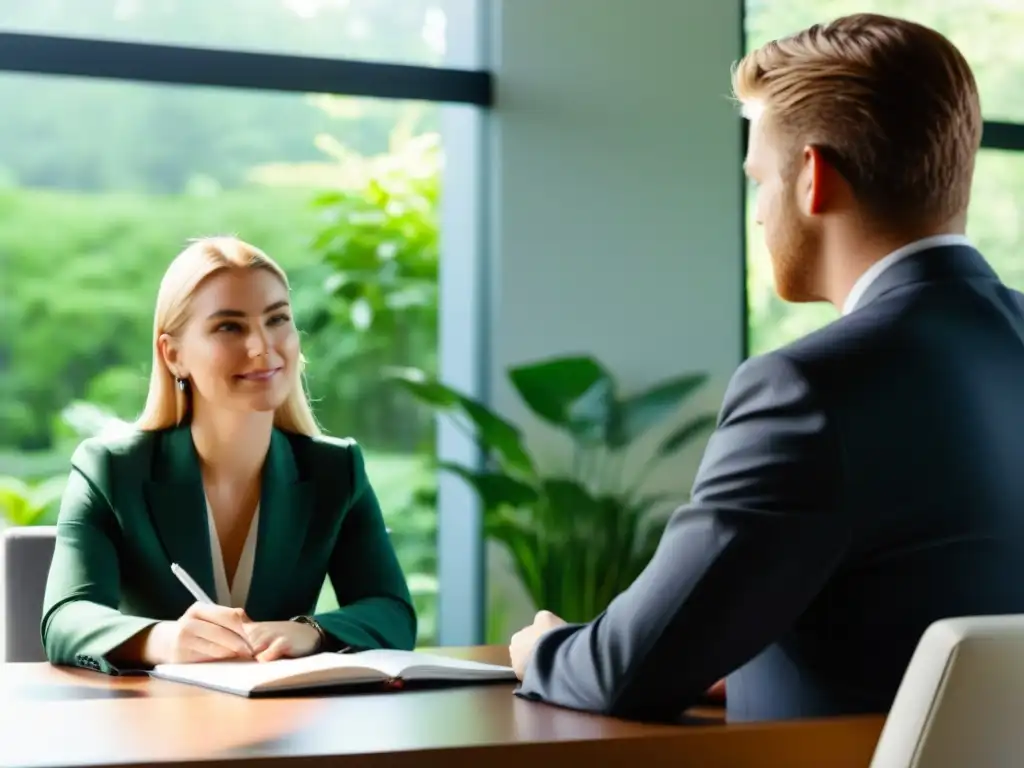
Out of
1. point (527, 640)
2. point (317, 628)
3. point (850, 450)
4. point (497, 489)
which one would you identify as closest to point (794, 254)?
point (850, 450)

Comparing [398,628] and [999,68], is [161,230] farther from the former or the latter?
[999,68]

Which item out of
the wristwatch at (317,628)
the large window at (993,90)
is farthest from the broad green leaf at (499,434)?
the wristwatch at (317,628)

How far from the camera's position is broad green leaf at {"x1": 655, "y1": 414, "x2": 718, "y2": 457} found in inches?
215

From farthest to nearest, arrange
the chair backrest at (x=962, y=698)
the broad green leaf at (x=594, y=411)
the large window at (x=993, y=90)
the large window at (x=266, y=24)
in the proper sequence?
the large window at (x=993, y=90) → the broad green leaf at (x=594, y=411) → the large window at (x=266, y=24) → the chair backrest at (x=962, y=698)

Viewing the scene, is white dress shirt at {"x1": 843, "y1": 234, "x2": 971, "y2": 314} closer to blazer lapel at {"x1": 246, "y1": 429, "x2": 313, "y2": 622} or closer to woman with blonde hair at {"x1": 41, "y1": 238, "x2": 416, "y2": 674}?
woman with blonde hair at {"x1": 41, "y1": 238, "x2": 416, "y2": 674}

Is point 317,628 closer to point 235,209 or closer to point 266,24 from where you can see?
point 235,209

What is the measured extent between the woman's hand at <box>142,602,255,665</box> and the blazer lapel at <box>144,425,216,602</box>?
1.19 feet

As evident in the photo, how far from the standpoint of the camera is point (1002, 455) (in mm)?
1518

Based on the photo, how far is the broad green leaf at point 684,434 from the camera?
5.47 meters

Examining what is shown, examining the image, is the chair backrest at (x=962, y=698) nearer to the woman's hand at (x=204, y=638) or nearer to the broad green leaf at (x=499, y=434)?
the woman's hand at (x=204, y=638)

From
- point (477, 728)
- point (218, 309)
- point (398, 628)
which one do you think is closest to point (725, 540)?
point (477, 728)

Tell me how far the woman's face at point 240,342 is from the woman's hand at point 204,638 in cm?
49

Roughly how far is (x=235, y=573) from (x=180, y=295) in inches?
18.1

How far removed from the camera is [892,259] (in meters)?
1.62
